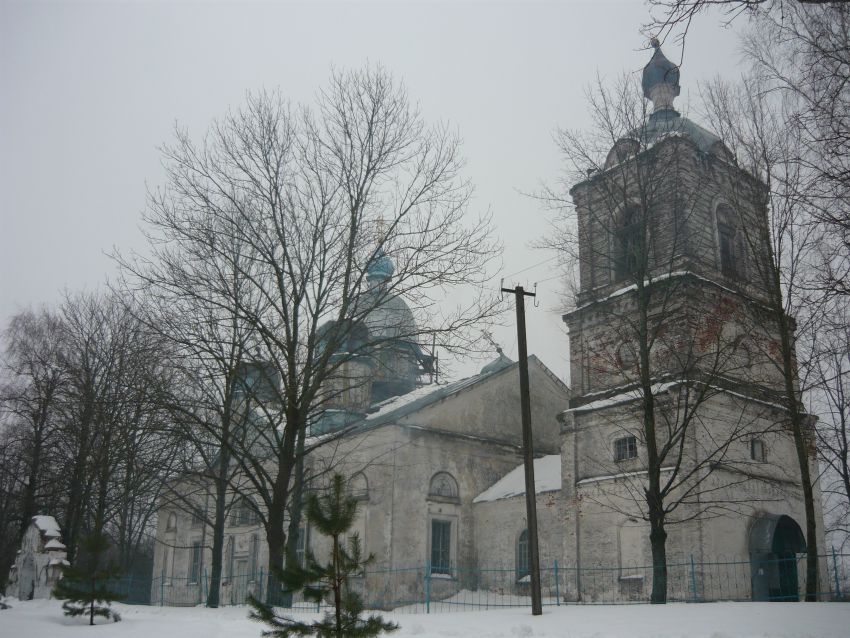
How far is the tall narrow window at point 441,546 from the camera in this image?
89.4 feet

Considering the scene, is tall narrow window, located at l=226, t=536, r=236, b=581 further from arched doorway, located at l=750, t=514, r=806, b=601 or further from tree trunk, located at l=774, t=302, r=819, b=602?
tree trunk, located at l=774, t=302, r=819, b=602

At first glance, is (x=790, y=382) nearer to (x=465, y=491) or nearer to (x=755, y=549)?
(x=755, y=549)

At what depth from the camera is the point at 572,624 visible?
485 inches

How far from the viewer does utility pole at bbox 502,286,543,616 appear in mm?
14312

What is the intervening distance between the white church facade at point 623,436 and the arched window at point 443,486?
58 millimetres

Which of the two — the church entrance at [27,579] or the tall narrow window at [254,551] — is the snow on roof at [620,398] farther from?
the tall narrow window at [254,551]

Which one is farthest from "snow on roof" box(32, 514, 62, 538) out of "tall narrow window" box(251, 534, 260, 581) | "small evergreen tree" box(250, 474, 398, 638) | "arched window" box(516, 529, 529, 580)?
"small evergreen tree" box(250, 474, 398, 638)

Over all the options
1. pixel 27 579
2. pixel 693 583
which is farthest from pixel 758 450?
pixel 27 579

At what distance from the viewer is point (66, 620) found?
643 inches

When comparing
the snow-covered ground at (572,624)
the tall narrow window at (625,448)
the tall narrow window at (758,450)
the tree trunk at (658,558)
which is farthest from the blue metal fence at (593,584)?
the tall narrow window at (625,448)

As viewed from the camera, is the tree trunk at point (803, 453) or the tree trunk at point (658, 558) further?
the tree trunk at point (803, 453)

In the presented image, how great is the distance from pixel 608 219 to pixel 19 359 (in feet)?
74.7

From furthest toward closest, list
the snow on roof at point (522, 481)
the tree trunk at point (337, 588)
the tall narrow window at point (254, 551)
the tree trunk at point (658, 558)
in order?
the tall narrow window at point (254, 551) → the snow on roof at point (522, 481) → the tree trunk at point (658, 558) → the tree trunk at point (337, 588)

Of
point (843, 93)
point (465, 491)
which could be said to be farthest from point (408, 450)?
point (843, 93)
